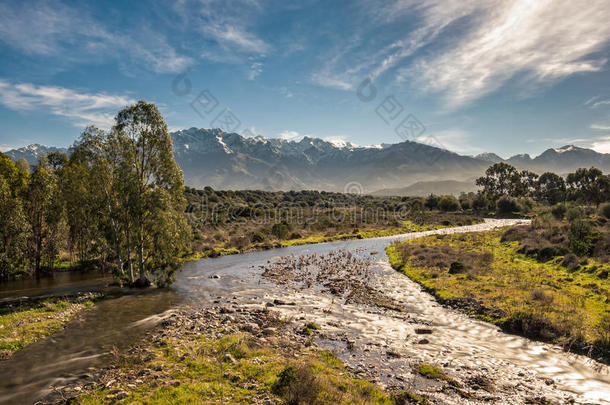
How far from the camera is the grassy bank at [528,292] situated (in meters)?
21.0

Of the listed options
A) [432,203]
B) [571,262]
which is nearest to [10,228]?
[571,262]

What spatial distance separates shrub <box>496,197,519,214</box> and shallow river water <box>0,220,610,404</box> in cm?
14334

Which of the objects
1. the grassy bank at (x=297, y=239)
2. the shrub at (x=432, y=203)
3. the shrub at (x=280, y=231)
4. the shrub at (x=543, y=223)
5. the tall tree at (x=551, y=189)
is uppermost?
the tall tree at (x=551, y=189)

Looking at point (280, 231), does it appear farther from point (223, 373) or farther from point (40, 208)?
point (223, 373)

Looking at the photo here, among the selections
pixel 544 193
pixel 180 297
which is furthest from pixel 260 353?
pixel 544 193

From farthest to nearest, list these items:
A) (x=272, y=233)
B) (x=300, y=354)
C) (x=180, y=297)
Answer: (x=272, y=233)
(x=180, y=297)
(x=300, y=354)

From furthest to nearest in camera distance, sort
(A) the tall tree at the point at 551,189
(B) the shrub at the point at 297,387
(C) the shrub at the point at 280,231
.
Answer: (A) the tall tree at the point at 551,189 → (C) the shrub at the point at 280,231 → (B) the shrub at the point at 297,387

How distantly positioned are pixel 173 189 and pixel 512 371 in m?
36.0

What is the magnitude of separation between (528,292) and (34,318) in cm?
4368

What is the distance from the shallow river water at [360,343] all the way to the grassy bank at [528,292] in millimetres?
1636

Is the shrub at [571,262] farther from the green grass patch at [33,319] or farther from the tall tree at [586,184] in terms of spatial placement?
the tall tree at [586,184]

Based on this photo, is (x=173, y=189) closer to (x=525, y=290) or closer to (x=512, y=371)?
(x=512, y=371)

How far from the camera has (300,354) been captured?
1819cm

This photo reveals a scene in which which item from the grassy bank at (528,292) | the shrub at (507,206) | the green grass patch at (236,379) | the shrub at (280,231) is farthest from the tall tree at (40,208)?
the shrub at (507,206)
